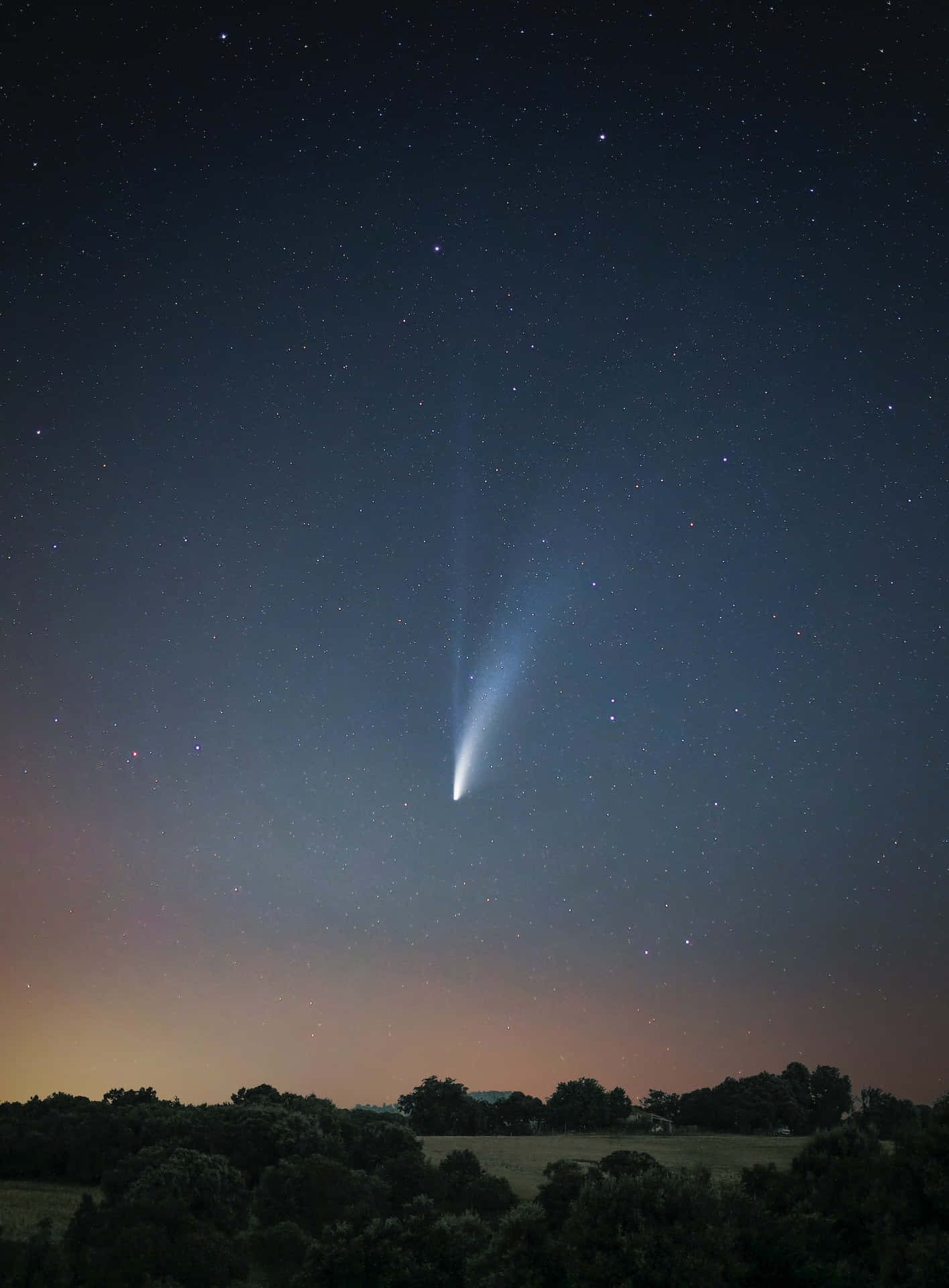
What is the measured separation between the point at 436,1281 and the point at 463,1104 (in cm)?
6679

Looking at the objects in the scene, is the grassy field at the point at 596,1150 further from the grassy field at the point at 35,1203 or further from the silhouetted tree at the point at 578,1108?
the grassy field at the point at 35,1203

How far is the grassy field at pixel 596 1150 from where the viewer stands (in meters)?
52.9

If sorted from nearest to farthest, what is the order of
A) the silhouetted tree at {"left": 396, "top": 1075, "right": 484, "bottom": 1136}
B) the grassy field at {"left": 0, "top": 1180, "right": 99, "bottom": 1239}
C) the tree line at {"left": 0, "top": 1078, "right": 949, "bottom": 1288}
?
the tree line at {"left": 0, "top": 1078, "right": 949, "bottom": 1288} → the grassy field at {"left": 0, "top": 1180, "right": 99, "bottom": 1239} → the silhouetted tree at {"left": 396, "top": 1075, "right": 484, "bottom": 1136}

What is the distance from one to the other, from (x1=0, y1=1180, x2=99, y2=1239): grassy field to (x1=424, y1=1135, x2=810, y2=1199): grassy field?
1818 cm

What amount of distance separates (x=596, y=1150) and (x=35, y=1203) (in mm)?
39581

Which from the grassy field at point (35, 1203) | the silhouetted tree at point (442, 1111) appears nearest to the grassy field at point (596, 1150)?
the silhouetted tree at point (442, 1111)

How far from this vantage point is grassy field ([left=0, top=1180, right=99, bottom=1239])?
3272cm

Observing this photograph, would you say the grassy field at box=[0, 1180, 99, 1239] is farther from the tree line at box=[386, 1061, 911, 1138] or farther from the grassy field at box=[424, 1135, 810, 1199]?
the tree line at box=[386, 1061, 911, 1138]

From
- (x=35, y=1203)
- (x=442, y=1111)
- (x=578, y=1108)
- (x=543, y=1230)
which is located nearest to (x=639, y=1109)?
(x=578, y=1108)

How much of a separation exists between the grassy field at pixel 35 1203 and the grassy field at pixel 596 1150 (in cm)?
1818

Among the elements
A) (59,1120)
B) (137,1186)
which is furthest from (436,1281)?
(59,1120)

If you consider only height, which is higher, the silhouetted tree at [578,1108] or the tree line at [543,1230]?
the silhouetted tree at [578,1108]

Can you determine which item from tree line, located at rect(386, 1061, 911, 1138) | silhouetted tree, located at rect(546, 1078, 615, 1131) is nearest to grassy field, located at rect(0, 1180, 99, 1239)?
tree line, located at rect(386, 1061, 911, 1138)

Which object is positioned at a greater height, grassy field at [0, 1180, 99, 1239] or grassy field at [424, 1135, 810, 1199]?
grassy field at [424, 1135, 810, 1199]
